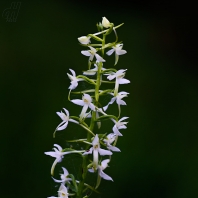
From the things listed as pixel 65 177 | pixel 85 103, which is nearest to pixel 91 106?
pixel 85 103

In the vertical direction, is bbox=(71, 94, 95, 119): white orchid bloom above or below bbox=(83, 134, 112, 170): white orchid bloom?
above

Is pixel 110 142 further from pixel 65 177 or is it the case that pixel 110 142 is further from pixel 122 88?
pixel 122 88

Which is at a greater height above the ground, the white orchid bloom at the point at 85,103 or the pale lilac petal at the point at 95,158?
the white orchid bloom at the point at 85,103

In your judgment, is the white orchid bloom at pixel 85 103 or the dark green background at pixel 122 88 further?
the dark green background at pixel 122 88

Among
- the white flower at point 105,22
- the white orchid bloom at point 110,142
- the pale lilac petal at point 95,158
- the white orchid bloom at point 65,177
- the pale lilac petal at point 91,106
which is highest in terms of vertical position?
the white flower at point 105,22

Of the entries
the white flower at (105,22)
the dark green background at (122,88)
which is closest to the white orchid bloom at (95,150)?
the white flower at (105,22)

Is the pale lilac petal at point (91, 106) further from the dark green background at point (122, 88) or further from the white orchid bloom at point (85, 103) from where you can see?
the dark green background at point (122, 88)

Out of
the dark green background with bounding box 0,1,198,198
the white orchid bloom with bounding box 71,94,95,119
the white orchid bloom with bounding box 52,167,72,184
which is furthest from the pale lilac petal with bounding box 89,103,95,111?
the dark green background with bounding box 0,1,198,198

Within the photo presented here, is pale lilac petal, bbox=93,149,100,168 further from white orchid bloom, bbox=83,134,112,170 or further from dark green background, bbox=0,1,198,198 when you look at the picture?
dark green background, bbox=0,1,198,198

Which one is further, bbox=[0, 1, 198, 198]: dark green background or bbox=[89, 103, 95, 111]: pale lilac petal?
bbox=[0, 1, 198, 198]: dark green background

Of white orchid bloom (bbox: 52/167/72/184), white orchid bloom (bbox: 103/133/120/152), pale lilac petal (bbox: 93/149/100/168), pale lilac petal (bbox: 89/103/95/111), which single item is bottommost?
white orchid bloom (bbox: 52/167/72/184)
